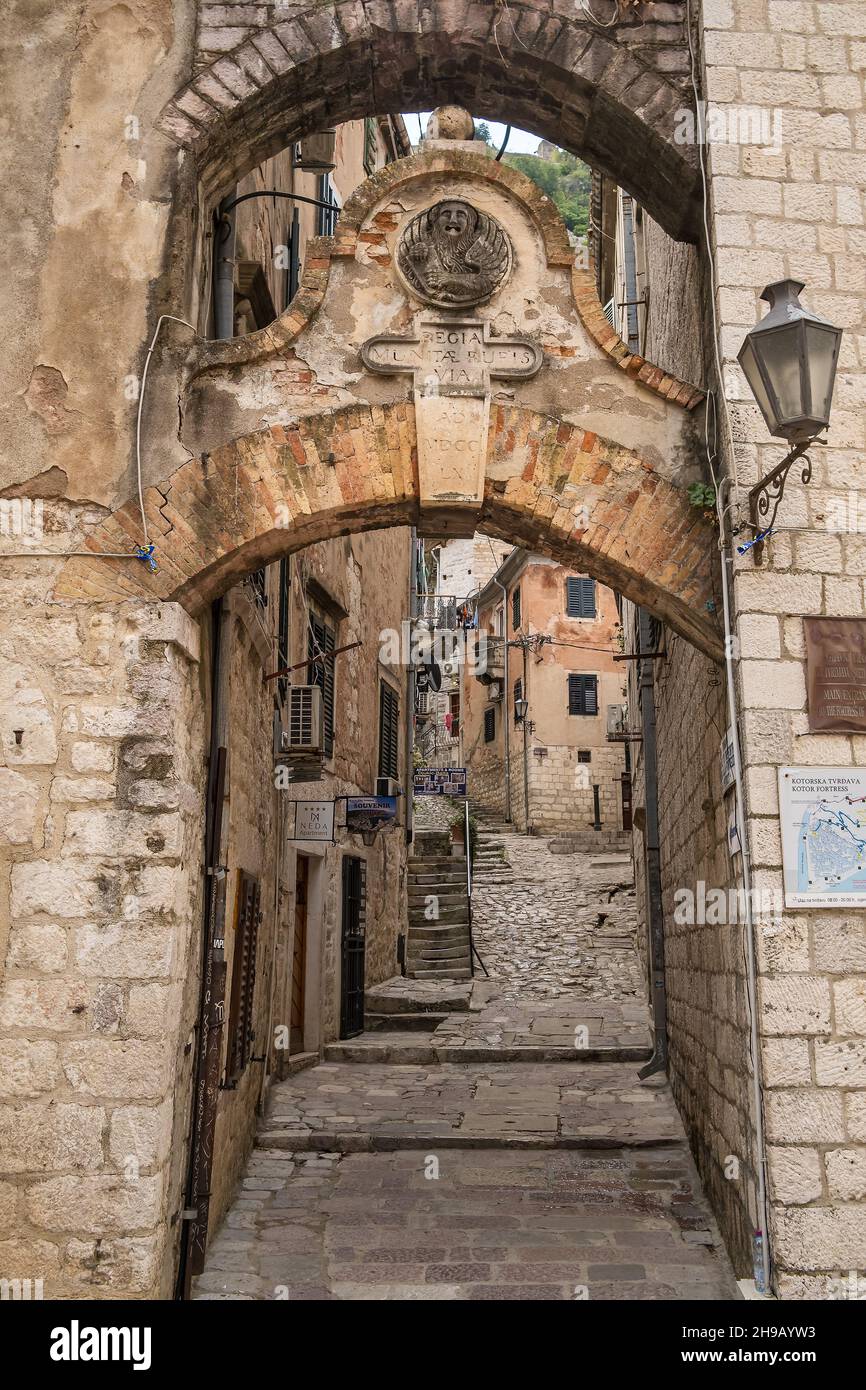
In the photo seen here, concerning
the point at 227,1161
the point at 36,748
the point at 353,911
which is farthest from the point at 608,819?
the point at 36,748

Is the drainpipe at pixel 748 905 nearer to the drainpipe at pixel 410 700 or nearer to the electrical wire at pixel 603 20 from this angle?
the electrical wire at pixel 603 20

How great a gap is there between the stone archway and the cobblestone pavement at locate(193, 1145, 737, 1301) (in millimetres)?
3000

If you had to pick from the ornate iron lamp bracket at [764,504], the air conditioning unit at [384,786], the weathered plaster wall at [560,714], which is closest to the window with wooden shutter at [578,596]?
the weathered plaster wall at [560,714]

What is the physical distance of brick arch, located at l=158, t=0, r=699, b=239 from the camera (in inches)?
220

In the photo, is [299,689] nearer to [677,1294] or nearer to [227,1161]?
[227,1161]

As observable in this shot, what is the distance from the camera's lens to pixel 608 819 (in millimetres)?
25719

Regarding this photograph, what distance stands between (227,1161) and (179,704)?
9.48ft

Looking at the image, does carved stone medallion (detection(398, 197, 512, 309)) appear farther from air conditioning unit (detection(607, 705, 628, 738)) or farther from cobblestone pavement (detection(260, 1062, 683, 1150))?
air conditioning unit (detection(607, 705, 628, 738))

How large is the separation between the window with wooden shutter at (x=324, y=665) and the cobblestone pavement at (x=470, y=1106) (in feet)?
10.1

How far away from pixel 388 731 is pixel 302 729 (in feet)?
21.6

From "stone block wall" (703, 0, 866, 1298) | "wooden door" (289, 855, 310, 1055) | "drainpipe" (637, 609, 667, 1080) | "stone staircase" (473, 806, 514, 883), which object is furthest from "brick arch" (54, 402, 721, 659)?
"stone staircase" (473, 806, 514, 883)

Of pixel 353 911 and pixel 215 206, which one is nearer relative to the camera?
pixel 215 206

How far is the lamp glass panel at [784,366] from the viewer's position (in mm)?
4164

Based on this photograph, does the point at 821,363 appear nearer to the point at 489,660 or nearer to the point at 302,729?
the point at 302,729
